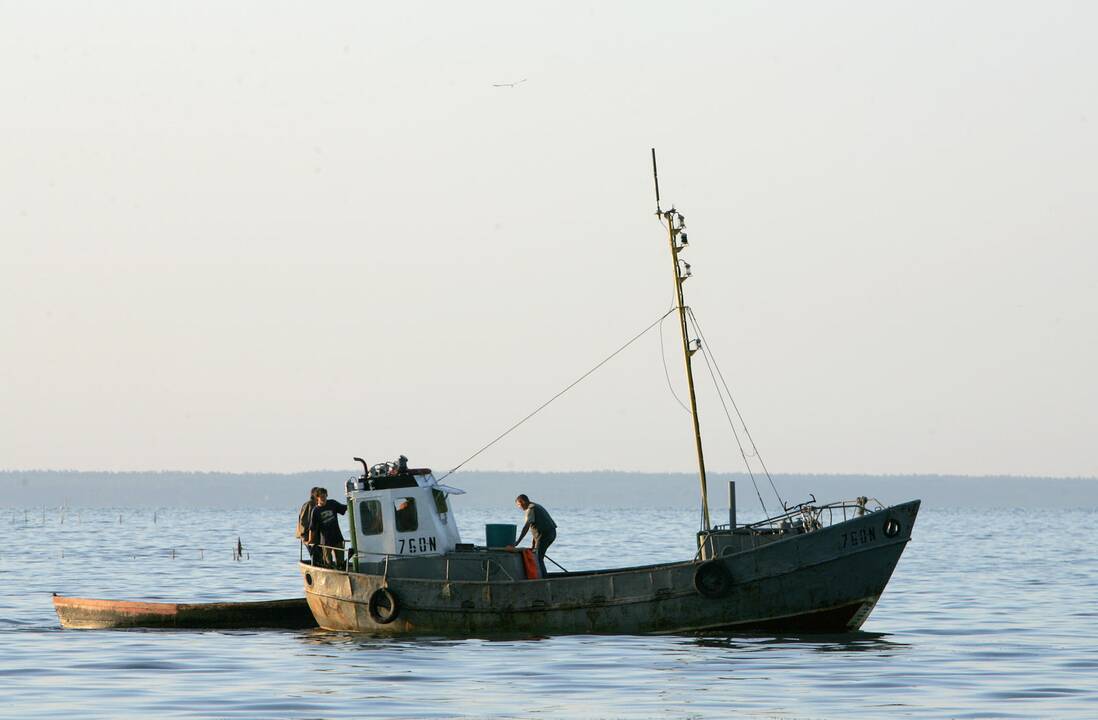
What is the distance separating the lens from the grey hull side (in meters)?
29.5

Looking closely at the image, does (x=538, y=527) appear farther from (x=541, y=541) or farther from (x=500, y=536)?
(x=500, y=536)

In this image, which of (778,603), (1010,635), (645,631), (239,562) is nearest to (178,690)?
(645,631)

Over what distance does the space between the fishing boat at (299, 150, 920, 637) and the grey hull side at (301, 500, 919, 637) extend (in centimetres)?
2

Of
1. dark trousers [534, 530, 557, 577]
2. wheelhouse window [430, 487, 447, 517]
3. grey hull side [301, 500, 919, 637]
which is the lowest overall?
grey hull side [301, 500, 919, 637]

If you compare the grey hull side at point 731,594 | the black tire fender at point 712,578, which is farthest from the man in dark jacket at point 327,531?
the black tire fender at point 712,578

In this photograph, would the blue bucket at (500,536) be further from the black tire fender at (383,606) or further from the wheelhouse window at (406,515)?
the black tire fender at (383,606)

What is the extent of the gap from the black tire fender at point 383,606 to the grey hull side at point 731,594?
3.19 feet

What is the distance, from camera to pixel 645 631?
29.7 metres

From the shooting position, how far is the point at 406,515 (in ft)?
101

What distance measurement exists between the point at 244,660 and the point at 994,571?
37681mm

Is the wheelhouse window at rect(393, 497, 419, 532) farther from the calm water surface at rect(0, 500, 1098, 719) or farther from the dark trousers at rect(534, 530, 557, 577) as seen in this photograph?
the dark trousers at rect(534, 530, 557, 577)

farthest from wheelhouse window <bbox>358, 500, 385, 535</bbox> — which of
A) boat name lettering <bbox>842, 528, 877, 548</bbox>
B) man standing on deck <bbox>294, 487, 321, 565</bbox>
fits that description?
boat name lettering <bbox>842, 528, 877, 548</bbox>

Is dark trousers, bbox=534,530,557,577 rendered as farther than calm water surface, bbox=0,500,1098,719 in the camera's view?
Yes

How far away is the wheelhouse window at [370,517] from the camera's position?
30859 millimetres
